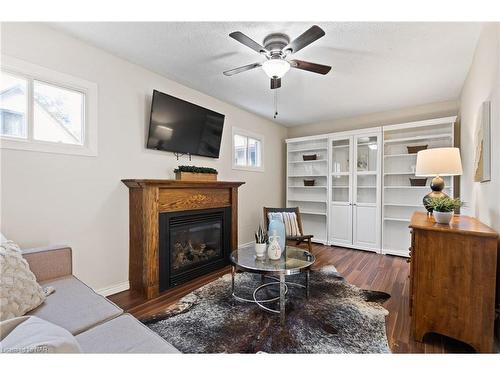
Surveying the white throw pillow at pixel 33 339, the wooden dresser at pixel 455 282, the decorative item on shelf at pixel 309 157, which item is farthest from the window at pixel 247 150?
the white throw pillow at pixel 33 339

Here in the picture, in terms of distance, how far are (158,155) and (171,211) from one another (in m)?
0.75

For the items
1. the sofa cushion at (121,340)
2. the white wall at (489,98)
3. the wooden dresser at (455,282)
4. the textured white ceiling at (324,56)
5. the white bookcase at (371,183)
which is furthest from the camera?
the white bookcase at (371,183)

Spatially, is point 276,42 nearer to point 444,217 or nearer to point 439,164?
point 439,164

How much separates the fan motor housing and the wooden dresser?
1.82 m

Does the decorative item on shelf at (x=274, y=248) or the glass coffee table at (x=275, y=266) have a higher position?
the decorative item on shelf at (x=274, y=248)

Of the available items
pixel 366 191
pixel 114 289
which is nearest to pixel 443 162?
pixel 366 191

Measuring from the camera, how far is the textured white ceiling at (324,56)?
6.73 ft

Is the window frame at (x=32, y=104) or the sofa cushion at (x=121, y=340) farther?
the window frame at (x=32, y=104)

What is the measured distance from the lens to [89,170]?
2.35 meters

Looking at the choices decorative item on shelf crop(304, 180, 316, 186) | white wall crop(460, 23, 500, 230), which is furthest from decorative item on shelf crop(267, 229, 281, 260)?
decorative item on shelf crop(304, 180, 316, 186)

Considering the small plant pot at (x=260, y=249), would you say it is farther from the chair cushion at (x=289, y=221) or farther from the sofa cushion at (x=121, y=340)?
the chair cushion at (x=289, y=221)
